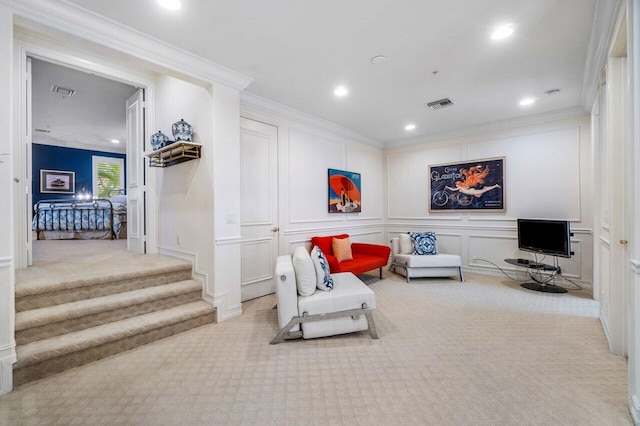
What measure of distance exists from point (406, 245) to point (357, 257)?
1.05 m

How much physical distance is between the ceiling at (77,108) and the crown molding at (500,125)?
540 centimetres

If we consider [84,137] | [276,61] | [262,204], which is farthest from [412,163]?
[84,137]

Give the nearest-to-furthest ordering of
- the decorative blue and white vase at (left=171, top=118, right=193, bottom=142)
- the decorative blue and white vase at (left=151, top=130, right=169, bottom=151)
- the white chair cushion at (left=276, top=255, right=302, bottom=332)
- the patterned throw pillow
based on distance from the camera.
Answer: the white chair cushion at (left=276, top=255, right=302, bottom=332) → the decorative blue and white vase at (left=171, top=118, right=193, bottom=142) → the decorative blue and white vase at (left=151, top=130, right=169, bottom=151) → the patterned throw pillow

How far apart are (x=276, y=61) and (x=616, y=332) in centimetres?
405

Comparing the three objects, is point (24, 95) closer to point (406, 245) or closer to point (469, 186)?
point (406, 245)

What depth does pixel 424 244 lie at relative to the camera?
501 cm

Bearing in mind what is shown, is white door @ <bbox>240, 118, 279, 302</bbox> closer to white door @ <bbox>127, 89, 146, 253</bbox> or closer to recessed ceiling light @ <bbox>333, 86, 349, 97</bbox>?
recessed ceiling light @ <bbox>333, 86, 349, 97</bbox>

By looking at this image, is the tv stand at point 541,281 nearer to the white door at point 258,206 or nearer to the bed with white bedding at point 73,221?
the white door at point 258,206

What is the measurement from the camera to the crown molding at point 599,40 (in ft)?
6.74

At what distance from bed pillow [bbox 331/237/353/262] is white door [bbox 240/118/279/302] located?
0.95 m

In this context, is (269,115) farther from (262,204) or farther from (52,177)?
(52,177)

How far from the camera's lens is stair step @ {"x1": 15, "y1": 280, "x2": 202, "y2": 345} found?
2.17 meters

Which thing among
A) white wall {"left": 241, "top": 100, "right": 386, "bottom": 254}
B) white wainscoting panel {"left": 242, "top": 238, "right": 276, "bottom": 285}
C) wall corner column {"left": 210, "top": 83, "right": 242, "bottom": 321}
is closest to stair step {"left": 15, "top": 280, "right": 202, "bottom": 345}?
wall corner column {"left": 210, "top": 83, "right": 242, "bottom": 321}

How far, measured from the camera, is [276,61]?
2949mm
